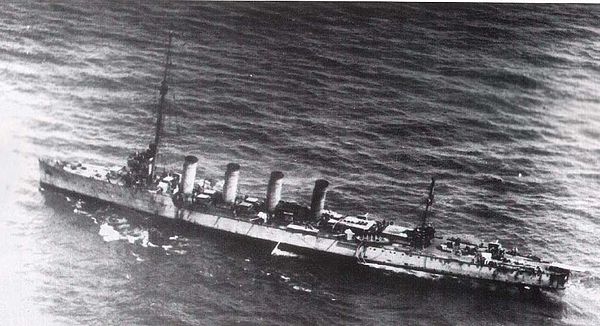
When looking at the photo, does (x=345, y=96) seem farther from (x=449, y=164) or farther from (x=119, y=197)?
(x=119, y=197)

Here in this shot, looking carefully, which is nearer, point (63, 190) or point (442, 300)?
point (442, 300)

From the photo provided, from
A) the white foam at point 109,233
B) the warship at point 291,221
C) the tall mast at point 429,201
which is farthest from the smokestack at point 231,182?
the tall mast at point 429,201

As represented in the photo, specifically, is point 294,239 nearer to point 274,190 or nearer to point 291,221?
point 291,221

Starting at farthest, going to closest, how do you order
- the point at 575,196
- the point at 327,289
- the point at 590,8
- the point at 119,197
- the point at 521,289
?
the point at 119,197 < the point at 521,289 < the point at 327,289 < the point at 575,196 < the point at 590,8

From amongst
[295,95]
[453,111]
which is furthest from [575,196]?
[295,95]

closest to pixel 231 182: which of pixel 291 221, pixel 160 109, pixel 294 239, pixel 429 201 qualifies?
pixel 291 221
